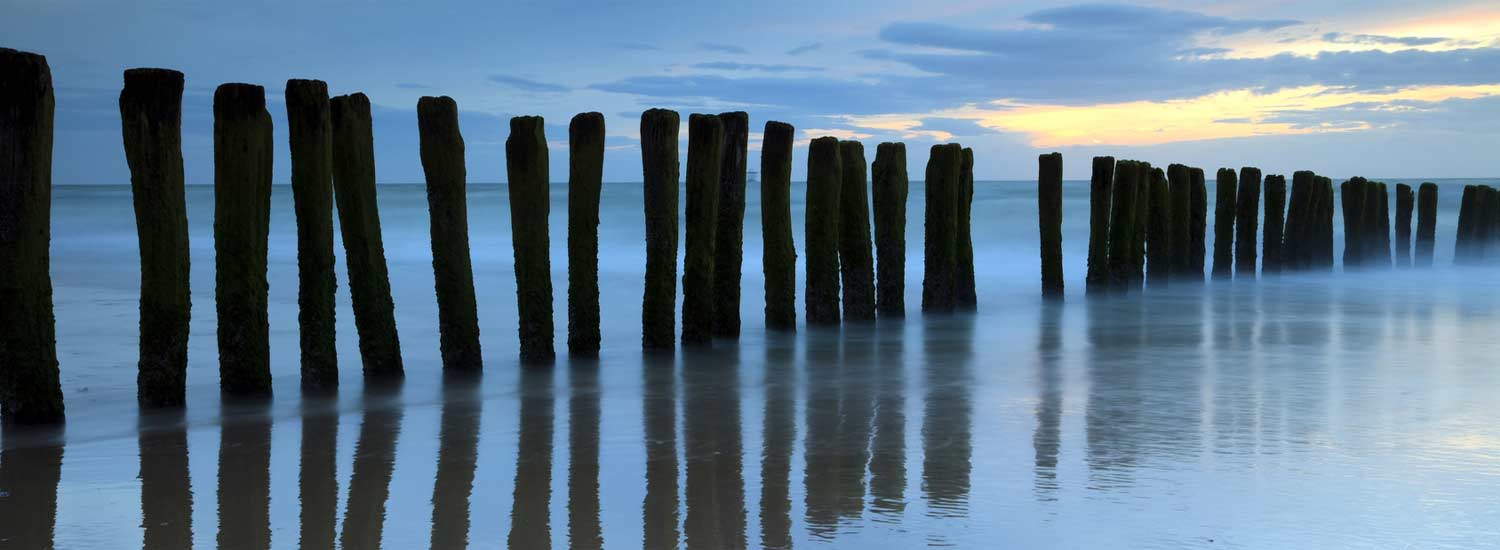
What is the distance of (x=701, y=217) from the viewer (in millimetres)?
7883

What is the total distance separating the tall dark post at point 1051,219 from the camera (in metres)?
11.5

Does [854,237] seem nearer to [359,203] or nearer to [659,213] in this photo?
[659,213]

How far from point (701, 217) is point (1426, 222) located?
589 inches

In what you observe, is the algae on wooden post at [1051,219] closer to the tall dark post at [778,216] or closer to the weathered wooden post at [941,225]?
the weathered wooden post at [941,225]

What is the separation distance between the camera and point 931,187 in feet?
33.2

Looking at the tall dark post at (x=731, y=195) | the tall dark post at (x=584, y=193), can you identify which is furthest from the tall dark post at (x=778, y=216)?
the tall dark post at (x=584, y=193)

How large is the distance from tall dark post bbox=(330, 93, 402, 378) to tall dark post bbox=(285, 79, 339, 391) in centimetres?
12

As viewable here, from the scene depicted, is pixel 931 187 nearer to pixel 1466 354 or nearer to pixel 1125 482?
pixel 1466 354

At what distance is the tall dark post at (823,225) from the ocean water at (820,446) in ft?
1.10

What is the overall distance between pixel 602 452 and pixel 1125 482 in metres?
1.71

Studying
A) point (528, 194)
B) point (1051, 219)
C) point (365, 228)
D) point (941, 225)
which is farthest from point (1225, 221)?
point (365, 228)

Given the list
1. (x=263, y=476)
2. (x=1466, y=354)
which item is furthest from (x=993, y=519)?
(x=1466, y=354)

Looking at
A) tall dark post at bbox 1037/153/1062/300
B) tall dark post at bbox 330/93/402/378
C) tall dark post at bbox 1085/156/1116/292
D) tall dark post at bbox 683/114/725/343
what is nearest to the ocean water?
tall dark post at bbox 683/114/725/343

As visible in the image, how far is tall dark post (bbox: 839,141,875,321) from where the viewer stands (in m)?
9.37
